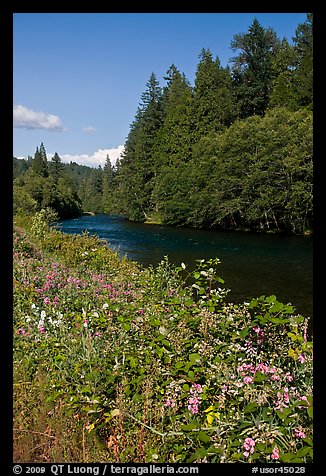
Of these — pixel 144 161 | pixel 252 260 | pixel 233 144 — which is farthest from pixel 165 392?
pixel 144 161

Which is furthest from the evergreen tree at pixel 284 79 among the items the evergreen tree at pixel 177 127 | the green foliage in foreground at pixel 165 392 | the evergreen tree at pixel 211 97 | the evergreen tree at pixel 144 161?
the green foliage in foreground at pixel 165 392

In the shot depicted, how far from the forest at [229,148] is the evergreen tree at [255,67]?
91 mm

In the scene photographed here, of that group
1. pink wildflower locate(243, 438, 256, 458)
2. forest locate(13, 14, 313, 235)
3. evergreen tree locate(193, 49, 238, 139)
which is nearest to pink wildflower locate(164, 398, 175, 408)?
pink wildflower locate(243, 438, 256, 458)

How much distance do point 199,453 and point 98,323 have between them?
1779 mm

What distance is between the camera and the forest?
27562 mm

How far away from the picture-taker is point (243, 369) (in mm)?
2514

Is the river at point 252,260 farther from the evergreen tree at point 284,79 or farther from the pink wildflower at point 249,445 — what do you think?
the evergreen tree at point 284,79

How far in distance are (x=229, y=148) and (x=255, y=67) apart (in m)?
13.0

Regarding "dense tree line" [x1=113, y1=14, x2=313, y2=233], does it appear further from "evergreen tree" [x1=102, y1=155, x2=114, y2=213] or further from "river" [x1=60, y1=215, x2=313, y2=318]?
"evergreen tree" [x1=102, y1=155, x2=114, y2=213]

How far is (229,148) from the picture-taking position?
30891mm

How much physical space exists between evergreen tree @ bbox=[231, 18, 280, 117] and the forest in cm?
9

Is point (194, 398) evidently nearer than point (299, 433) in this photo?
No

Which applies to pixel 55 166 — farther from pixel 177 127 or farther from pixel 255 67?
pixel 255 67

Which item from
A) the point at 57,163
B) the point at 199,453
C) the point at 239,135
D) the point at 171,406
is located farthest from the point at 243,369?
the point at 57,163
